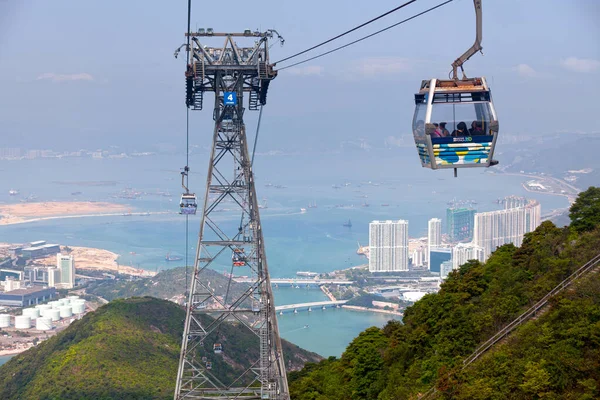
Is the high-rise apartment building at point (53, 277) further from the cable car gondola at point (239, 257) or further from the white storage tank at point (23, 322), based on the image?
the cable car gondola at point (239, 257)

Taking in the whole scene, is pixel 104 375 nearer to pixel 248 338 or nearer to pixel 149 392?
pixel 149 392

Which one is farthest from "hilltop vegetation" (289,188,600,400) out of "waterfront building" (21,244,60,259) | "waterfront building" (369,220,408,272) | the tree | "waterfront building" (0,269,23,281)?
"waterfront building" (21,244,60,259)

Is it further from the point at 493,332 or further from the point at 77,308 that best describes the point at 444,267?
the point at 493,332

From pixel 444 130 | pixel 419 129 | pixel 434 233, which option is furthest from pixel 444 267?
pixel 444 130

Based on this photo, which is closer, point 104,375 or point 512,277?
point 512,277

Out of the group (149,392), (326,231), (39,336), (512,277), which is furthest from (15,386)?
(326,231)

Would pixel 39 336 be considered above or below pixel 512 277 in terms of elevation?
below

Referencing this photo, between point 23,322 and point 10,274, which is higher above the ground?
point 10,274
